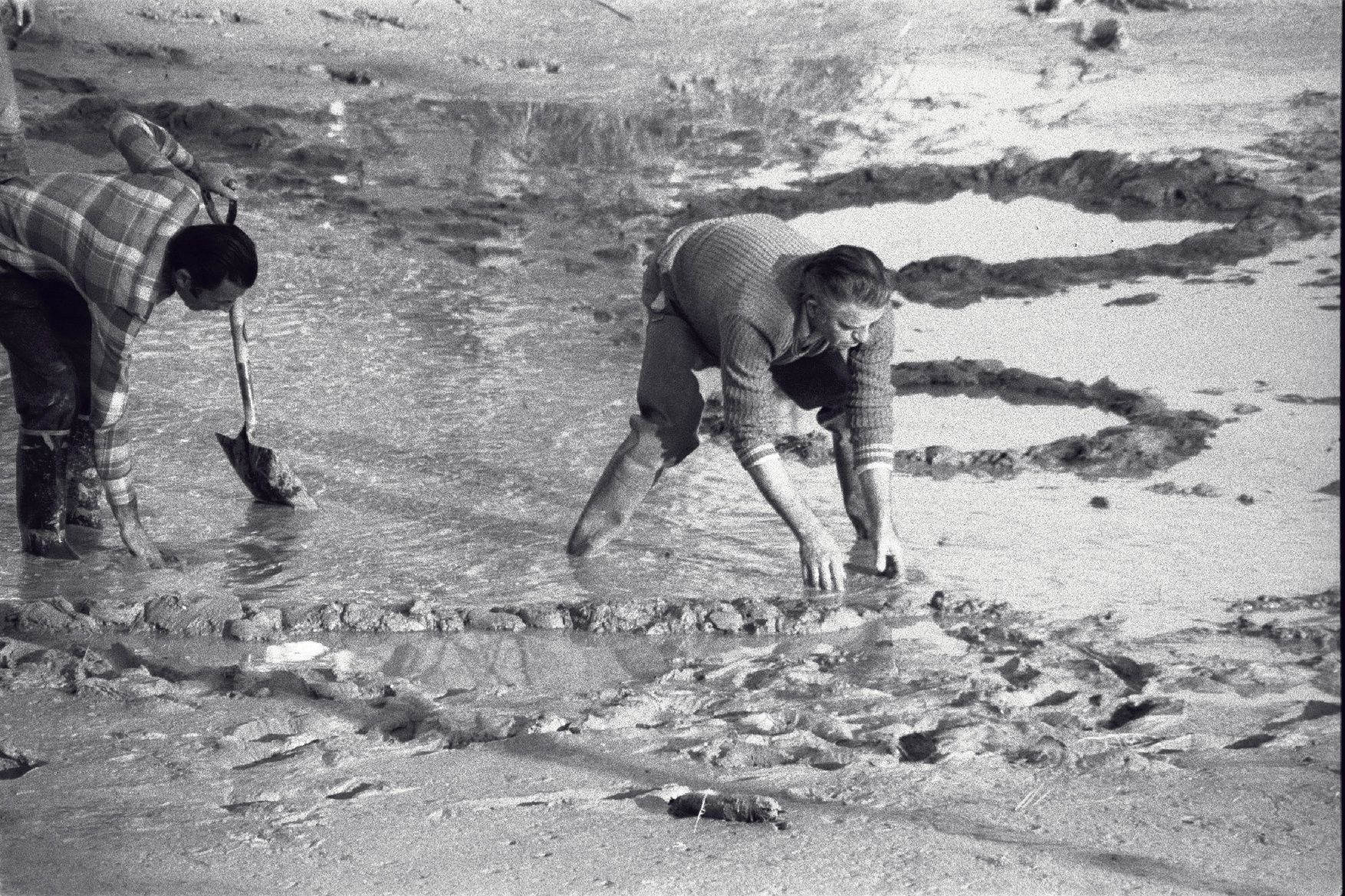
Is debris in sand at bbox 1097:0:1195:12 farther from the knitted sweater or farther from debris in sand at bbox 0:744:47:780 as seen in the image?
debris in sand at bbox 0:744:47:780

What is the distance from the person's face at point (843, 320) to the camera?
150 inches

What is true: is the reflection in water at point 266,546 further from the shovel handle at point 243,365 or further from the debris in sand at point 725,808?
the debris in sand at point 725,808

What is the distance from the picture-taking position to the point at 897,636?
4.34 metres

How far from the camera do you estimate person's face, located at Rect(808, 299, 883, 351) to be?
12.5 feet

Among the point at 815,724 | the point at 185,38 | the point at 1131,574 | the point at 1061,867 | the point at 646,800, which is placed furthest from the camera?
the point at 185,38

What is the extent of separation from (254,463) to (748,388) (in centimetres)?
200

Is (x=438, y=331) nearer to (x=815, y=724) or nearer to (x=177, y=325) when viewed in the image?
(x=177, y=325)

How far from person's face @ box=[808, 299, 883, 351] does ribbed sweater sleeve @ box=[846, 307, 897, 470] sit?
0.63ft

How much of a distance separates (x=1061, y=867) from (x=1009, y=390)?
364 cm

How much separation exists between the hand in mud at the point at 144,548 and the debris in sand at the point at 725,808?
83.1 inches

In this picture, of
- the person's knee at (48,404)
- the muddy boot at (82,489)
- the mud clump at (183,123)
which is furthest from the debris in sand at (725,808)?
the mud clump at (183,123)

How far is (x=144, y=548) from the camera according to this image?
471 cm

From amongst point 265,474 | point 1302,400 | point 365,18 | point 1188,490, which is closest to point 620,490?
point 265,474

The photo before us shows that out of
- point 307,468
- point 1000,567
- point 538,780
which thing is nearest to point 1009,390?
point 1000,567
